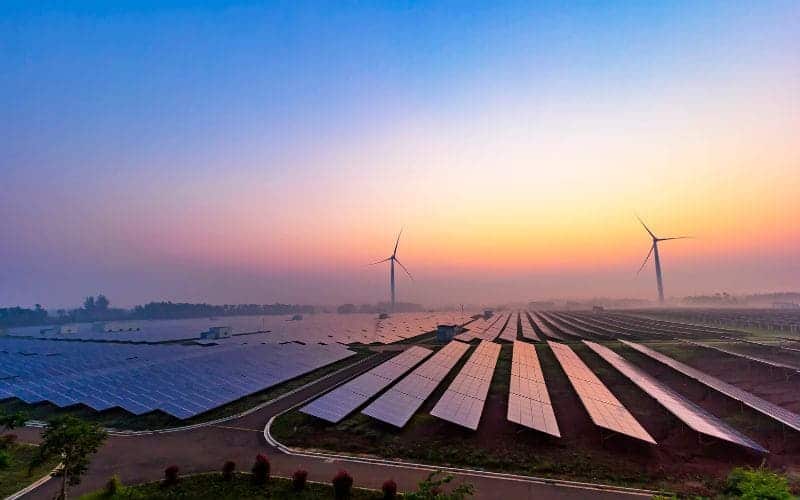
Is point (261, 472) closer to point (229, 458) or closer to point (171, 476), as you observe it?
point (171, 476)

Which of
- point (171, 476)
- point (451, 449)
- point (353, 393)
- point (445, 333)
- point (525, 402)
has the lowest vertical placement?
point (445, 333)

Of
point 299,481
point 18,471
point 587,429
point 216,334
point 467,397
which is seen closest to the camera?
point 299,481

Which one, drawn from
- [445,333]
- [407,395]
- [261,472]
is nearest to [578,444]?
[407,395]

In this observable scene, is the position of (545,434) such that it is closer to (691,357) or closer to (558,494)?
(558,494)

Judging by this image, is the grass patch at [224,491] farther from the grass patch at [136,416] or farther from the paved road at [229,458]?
the grass patch at [136,416]

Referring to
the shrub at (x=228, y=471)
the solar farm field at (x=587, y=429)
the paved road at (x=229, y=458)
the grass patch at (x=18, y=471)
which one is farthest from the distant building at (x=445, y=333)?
the grass patch at (x=18, y=471)

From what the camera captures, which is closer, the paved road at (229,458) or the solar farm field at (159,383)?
the paved road at (229,458)

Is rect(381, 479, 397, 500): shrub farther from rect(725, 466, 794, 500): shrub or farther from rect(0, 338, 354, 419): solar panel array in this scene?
rect(0, 338, 354, 419): solar panel array
